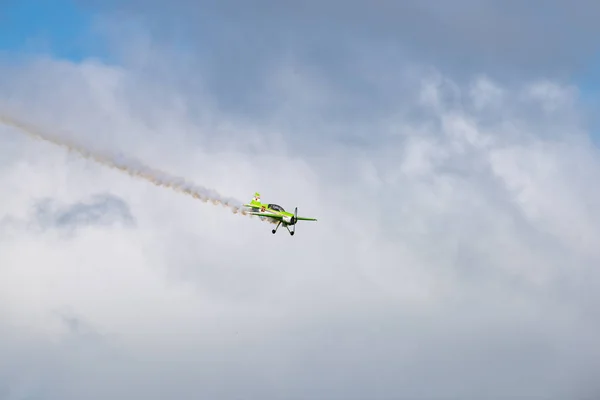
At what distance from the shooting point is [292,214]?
13088cm

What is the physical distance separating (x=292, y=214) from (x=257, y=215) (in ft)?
17.5

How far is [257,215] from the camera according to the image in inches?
5138
